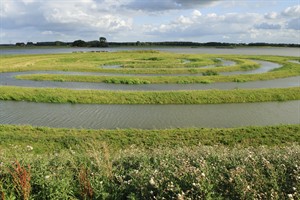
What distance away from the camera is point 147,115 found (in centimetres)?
2416

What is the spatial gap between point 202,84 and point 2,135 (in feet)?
95.8

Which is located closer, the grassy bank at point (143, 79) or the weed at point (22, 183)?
the weed at point (22, 183)

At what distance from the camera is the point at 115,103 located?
95.3 ft

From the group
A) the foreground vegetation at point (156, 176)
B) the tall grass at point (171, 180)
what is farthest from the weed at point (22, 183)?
the tall grass at point (171, 180)

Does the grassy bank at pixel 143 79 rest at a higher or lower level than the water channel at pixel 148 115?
higher

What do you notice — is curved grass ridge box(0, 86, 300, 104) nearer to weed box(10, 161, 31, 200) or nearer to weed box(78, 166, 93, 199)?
weed box(78, 166, 93, 199)

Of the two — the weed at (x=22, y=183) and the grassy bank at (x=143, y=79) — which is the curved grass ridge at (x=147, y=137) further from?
the grassy bank at (x=143, y=79)

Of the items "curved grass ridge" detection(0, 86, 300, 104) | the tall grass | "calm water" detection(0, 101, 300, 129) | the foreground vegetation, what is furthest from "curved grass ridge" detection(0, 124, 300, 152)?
"curved grass ridge" detection(0, 86, 300, 104)

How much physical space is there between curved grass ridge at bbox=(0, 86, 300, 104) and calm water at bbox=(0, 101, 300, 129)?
143 centimetres

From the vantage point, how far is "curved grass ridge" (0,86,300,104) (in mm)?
29516

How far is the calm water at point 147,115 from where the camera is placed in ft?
70.7

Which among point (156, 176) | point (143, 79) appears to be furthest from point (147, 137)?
point (143, 79)

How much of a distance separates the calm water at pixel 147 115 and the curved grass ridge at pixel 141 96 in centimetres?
143

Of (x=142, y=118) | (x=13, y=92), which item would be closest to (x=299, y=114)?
(x=142, y=118)
